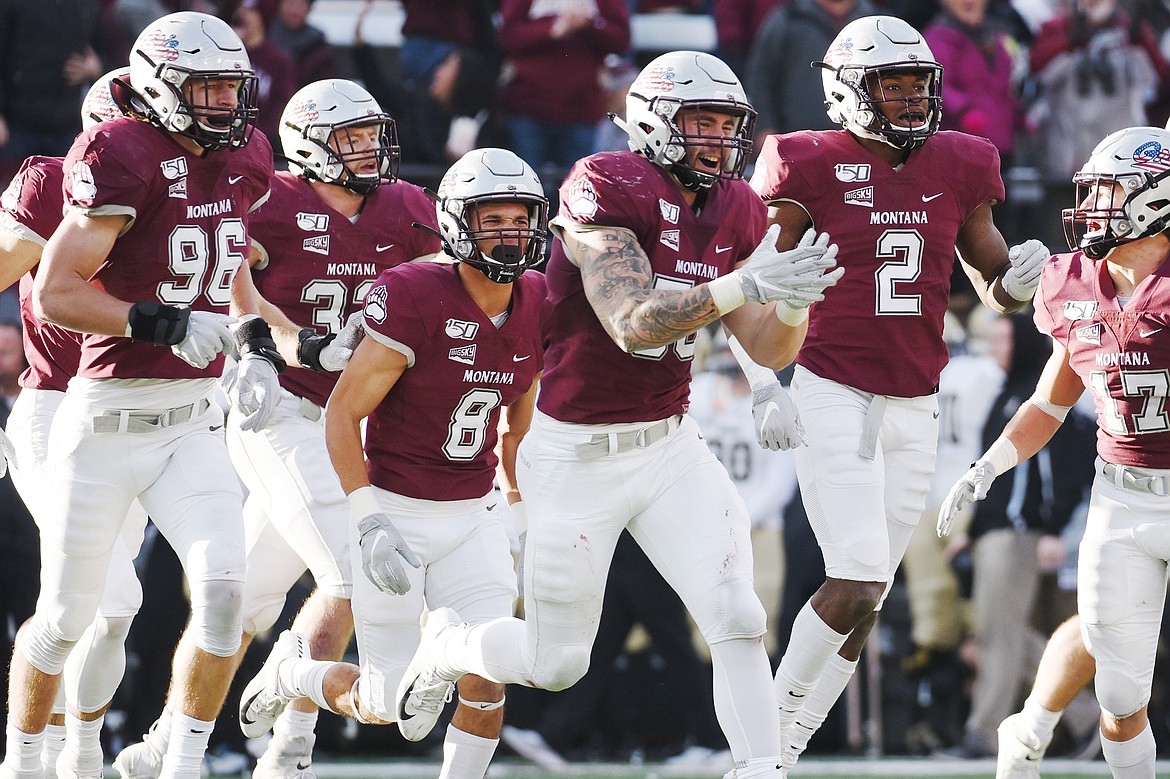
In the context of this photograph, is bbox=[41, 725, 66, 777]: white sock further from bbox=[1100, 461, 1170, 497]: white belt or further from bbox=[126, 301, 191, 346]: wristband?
bbox=[1100, 461, 1170, 497]: white belt

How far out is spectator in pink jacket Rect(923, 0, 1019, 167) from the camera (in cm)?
844

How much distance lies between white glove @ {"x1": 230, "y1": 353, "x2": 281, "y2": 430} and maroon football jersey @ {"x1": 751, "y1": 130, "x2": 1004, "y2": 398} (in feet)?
5.15

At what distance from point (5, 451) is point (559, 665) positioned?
188 centimetres

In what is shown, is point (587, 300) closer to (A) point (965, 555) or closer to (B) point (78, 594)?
(B) point (78, 594)

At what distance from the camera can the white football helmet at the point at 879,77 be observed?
17.2ft

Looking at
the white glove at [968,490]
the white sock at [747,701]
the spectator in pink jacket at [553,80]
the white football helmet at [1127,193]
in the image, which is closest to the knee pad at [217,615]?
the white sock at [747,701]

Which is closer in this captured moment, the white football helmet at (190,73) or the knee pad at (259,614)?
the white football helmet at (190,73)

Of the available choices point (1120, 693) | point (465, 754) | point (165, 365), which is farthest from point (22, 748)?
point (1120, 693)

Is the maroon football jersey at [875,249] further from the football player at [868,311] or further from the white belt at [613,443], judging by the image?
the white belt at [613,443]

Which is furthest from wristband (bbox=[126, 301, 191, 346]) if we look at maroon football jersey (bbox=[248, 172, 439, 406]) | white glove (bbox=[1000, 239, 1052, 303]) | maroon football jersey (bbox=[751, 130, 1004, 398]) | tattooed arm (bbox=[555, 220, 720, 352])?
white glove (bbox=[1000, 239, 1052, 303])

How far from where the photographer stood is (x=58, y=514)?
4988mm

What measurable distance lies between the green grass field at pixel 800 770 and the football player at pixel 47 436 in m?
1.72

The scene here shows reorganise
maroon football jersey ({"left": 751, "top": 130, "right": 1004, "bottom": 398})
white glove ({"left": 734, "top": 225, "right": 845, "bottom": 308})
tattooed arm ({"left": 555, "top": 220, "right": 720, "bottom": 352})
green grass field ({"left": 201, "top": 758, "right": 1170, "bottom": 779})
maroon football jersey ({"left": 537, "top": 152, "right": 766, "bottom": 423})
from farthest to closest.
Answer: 1. green grass field ({"left": 201, "top": 758, "right": 1170, "bottom": 779})
2. maroon football jersey ({"left": 751, "top": 130, "right": 1004, "bottom": 398})
3. maroon football jersey ({"left": 537, "top": 152, "right": 766, "bottom": 423})
4. tattooed arm ({"left": 555, "top": 220, "right": 720, "bottom": 352})
5. white glove ({"left": 734, "top": 225, "right": 845, "bottom": 308})

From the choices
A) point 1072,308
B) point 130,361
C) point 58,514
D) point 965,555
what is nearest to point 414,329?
point 130,361
